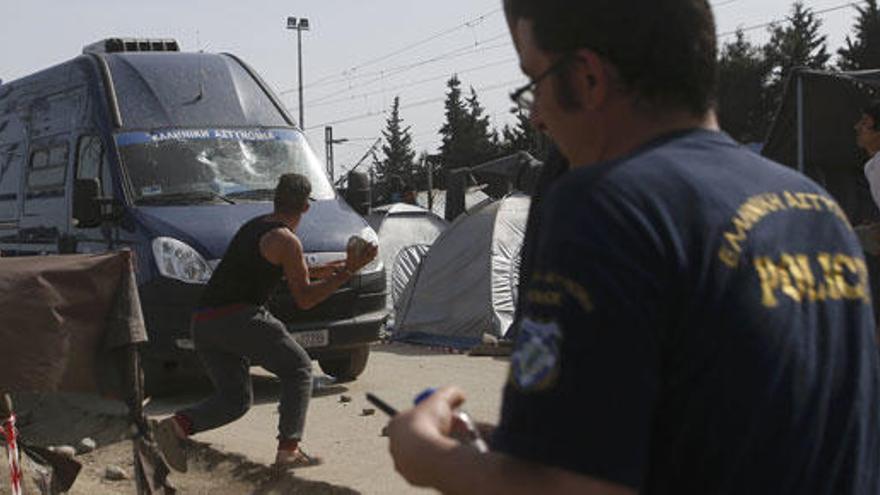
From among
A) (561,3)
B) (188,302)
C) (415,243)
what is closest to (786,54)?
(415,243)

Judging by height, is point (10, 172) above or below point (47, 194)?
above

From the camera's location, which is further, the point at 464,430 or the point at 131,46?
the point at 131,46

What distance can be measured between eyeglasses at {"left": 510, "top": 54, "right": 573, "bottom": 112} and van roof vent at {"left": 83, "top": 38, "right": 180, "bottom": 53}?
387 inches

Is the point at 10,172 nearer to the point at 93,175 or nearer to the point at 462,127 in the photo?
the point at 93,175

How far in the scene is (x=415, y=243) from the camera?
15227 millimetres

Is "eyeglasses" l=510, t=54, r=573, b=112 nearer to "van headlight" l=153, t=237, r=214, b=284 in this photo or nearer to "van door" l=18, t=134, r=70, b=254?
"van headlight" l=153, t=237, r=214, b=284

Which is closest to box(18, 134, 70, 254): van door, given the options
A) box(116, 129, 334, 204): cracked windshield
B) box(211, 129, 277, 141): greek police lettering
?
box(116, 129, 334, 204): cracked windshield

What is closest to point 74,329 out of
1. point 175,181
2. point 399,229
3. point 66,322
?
point 66,322

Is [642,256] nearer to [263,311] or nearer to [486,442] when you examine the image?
[486,442]

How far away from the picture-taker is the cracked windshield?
955 centimetres

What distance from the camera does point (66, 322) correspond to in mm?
5047

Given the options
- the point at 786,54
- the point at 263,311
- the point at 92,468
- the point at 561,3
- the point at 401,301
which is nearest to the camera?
the point at 561,3

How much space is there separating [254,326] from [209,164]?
11.3 feet

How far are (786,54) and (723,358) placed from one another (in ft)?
196
